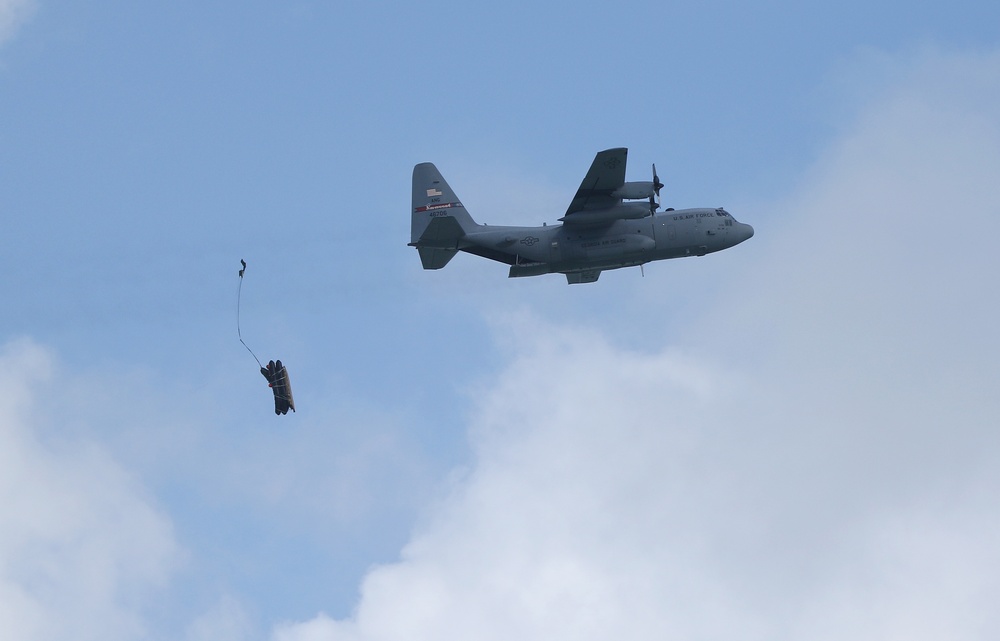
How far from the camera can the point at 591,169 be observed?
174 feet

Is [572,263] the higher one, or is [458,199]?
[458,199]

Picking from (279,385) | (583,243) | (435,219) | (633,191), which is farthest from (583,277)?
(279,385)

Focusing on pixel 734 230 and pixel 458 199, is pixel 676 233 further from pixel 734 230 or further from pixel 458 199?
pixel 458 199

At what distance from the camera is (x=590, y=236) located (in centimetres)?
5444

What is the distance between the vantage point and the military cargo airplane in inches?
2122

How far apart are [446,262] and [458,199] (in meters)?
3.69

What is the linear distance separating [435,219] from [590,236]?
6.93m

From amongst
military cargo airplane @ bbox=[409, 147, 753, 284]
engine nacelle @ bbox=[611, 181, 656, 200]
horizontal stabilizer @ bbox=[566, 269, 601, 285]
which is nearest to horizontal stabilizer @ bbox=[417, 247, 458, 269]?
military cargo airplane @ bbox=[409, 147, 753, 284]

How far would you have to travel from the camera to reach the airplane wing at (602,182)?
52.4m

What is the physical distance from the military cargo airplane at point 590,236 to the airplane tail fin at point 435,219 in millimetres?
45

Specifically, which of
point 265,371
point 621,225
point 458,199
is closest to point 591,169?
point 621,225

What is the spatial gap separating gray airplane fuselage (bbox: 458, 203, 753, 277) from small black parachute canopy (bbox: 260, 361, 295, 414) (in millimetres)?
9767

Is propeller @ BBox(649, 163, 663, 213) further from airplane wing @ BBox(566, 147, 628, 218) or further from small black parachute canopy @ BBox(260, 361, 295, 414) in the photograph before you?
small black parachute canopy @ BBox(260, 361, 295, 414)

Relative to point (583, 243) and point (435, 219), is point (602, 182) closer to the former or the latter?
point (583, 243)
